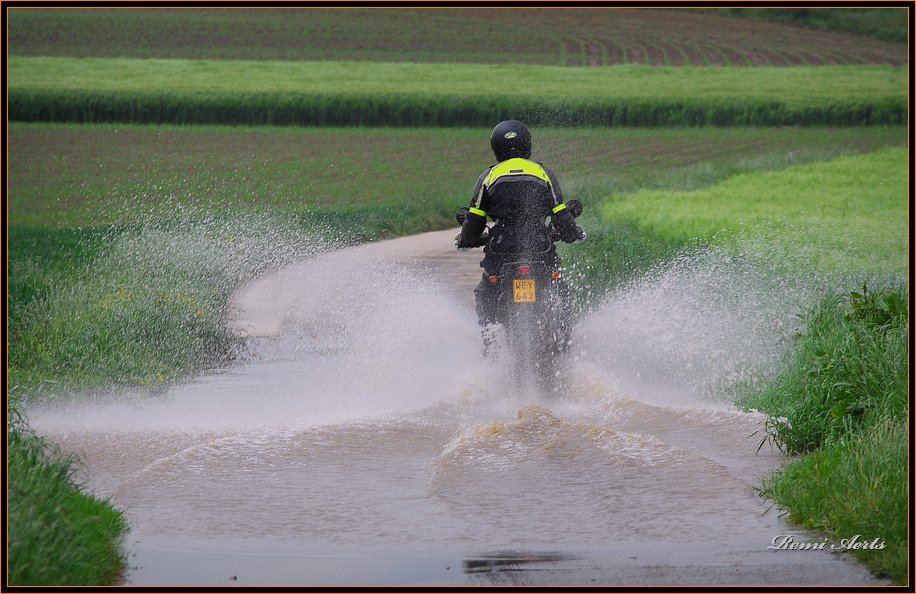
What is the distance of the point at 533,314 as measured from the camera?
1052 centimetres

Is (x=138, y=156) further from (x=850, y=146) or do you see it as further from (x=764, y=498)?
(x=764, y=498)

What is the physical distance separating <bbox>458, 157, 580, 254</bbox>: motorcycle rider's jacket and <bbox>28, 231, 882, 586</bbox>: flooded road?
1.03m

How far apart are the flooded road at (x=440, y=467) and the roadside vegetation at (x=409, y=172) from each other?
1.37 feet

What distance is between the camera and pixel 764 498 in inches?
298

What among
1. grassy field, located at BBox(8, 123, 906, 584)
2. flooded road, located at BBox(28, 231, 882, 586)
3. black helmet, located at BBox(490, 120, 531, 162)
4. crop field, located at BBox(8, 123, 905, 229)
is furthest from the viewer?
crop field, located at BBox(8, 123, 905, 229)

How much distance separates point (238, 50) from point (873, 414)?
50.2m

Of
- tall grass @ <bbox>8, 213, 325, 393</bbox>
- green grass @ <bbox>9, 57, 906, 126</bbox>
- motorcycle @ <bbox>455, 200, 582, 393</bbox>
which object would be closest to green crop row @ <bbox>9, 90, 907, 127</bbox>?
green grass @ <bbox>9, 57, 906, 126</bbox>

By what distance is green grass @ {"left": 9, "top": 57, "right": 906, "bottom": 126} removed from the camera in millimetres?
49469

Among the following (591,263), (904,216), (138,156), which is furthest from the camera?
(138,156)

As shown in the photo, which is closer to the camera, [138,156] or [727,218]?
[727,218]

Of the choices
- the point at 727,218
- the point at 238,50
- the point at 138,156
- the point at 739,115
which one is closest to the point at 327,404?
the point at 727,218

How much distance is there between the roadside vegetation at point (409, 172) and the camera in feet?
27.2

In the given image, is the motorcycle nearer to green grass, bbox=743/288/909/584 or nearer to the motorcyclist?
the motorcyclist

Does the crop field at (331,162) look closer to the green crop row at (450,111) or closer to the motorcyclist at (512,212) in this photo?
the green crop row at (450,111)
